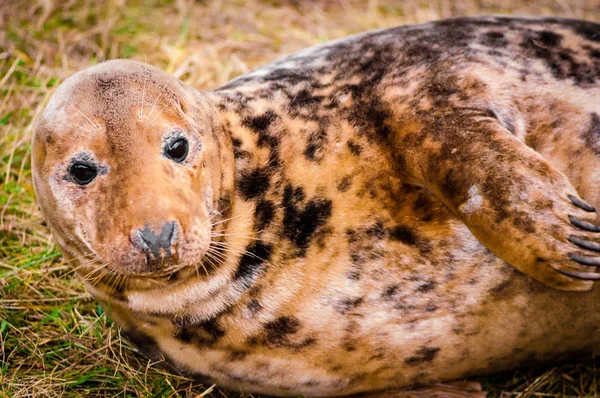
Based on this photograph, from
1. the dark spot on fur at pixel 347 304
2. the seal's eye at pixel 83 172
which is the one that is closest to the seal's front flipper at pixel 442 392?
the dark spot on fur at pixel 347 304

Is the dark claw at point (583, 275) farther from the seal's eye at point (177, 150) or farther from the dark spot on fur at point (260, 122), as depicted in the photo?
the seal's eye at point (177, 150)

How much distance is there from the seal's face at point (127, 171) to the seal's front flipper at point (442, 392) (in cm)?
102

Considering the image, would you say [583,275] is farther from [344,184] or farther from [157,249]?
[157,249]

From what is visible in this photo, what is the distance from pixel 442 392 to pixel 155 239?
136cm

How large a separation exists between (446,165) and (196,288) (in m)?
0.97

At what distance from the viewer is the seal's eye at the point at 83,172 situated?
96.8 inches

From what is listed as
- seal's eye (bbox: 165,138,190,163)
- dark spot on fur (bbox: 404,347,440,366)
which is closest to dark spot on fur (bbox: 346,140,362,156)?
seal's eye (bbox: 165,138,190,163)

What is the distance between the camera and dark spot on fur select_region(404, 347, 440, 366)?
2.81m

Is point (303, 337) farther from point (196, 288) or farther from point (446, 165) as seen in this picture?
point (446, 165)

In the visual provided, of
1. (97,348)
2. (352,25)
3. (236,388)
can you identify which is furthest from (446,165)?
(352,25)

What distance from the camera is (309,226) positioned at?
2.75 m

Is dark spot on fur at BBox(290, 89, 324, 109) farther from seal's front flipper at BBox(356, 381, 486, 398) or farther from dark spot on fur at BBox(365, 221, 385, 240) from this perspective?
seal's front flipper at BBox(356, 381, 486, 398)

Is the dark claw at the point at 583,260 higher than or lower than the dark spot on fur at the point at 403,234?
higher

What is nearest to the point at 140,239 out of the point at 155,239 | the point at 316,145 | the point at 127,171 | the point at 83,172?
the point at 155,239
